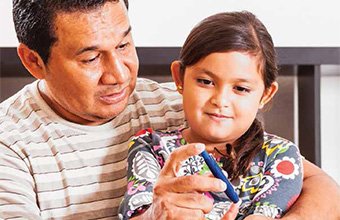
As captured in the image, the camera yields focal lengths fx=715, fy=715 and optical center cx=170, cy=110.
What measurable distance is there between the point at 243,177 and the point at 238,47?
276mm

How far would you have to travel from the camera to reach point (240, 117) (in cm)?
152

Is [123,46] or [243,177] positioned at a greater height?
[123,46]

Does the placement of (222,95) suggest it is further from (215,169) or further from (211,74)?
(215,169)

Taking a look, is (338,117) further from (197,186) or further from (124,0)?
(197,186)

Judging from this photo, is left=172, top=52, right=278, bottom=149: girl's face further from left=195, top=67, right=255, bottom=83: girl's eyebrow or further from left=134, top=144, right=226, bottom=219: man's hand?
left=134, top=144, right=226, bottom=219: man's hand

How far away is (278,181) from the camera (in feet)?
5.01

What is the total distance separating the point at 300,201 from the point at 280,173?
3.4 inches

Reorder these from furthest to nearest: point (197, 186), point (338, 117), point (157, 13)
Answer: point (338, 117) < point (157, 13) < point (197, 186)

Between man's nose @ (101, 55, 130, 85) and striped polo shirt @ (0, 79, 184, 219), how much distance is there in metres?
0.17

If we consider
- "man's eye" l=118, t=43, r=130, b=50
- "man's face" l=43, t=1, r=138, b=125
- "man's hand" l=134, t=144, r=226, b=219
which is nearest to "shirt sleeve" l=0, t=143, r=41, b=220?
"man's face" l=43, t=1, r=138, b=125

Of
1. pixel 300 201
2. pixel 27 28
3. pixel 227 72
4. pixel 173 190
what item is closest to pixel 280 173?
pixel 300 201

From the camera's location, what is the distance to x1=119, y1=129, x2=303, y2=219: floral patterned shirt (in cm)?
146

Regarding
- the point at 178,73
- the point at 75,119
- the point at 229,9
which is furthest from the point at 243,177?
the point at 229,9

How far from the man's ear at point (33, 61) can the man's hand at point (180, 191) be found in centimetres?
69
